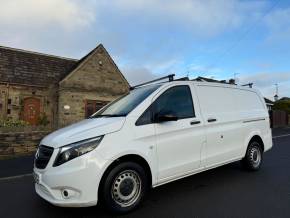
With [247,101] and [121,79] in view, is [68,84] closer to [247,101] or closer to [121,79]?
[121,79]

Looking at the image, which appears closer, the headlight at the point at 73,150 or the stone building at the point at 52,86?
the headlight at the point at 73,150

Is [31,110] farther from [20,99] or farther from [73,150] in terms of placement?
[73,150]

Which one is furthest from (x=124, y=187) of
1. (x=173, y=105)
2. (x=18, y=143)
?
(x=18, y=143)

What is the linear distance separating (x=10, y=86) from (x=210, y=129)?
16498mm

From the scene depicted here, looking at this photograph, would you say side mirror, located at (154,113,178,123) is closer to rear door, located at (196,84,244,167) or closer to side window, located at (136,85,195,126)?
side window, located at (136,85,195,126)

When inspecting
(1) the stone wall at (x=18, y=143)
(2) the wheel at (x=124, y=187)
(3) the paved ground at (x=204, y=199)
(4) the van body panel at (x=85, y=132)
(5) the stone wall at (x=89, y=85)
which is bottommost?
(3) the paved ground at (x=204, y=199)

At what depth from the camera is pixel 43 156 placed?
429cm

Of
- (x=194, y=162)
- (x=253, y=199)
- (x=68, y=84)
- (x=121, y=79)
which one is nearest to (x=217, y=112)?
(x=194, y=162)

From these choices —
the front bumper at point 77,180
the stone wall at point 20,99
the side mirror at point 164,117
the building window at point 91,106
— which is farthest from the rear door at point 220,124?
the building window at point 91,106

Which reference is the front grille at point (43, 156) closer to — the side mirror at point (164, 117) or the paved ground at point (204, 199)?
the paved ground at point (204, 199)

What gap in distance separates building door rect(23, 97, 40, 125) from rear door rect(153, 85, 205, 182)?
53.5 feet

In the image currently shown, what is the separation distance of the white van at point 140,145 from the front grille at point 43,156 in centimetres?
1

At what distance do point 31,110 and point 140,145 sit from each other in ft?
56.0

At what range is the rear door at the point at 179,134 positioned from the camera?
4730 millimetres
